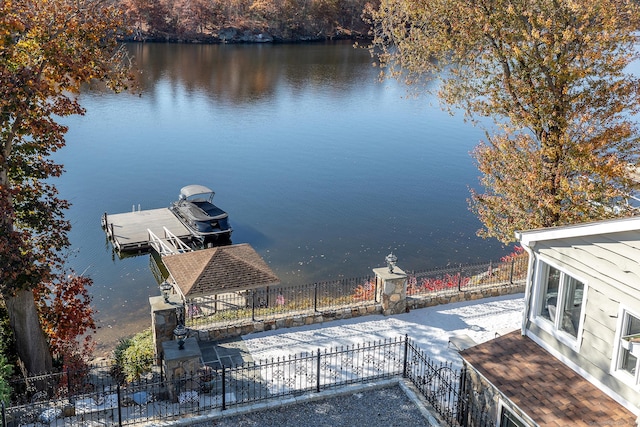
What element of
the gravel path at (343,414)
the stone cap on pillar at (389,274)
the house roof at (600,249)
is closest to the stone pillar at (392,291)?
the stone cap on pillar at (389,274)

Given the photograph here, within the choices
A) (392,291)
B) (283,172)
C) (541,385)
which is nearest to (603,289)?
(541,385)

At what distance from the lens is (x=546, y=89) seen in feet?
65.2

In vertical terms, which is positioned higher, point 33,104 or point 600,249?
point 33,104

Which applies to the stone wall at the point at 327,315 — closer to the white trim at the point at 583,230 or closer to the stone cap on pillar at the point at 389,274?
the stone cap on pillar at the point at 389,274

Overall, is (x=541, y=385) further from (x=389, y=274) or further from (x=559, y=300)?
(x=389, y=274)

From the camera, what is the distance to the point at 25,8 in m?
14.8

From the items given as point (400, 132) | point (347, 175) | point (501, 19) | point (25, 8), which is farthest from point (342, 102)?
point (25, 8)

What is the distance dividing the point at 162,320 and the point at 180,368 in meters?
2.17

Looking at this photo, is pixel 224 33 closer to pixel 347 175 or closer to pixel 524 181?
pixel 347 175

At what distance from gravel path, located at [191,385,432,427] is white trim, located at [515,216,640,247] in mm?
4367

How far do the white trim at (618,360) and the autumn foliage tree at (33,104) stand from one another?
40.3 feet

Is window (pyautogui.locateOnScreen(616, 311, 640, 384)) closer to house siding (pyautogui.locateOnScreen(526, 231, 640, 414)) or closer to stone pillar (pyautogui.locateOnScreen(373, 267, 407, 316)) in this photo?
house siding (pyautogui.locateOnScreen(526, 231, 640, 414))

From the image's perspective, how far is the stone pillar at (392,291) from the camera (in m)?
17.9

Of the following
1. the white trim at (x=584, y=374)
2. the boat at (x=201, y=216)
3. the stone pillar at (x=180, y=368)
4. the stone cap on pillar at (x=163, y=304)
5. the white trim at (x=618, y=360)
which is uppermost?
the white trim at (x=618, y=360)
